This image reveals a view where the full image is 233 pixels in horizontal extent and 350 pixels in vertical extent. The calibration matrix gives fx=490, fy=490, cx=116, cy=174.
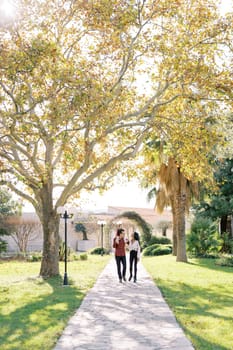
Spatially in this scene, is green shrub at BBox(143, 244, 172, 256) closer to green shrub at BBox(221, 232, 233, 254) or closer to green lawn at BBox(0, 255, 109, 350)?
green shrub at BBox(221, 232, 233, 254)

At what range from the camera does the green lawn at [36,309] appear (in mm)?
7352

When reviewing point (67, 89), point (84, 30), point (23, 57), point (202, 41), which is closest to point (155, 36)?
point (202, 41)

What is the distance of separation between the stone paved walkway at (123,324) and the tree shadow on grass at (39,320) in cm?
21

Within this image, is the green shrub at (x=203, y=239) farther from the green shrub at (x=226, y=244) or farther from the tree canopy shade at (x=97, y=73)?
the tree canopy shade at (x=97, y=73)

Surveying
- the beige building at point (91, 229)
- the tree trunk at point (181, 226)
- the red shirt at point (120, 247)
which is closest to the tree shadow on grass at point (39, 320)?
the red shirt at point (120, 247)

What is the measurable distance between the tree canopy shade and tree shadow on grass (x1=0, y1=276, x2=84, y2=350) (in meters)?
3.96

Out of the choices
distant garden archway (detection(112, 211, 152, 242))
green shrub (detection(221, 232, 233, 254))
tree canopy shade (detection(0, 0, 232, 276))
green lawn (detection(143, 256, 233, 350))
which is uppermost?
tree canopy shade (detection(0, 0, 232, 276))

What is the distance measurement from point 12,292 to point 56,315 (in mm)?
4664

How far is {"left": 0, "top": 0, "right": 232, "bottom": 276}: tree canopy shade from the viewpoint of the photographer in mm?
13062

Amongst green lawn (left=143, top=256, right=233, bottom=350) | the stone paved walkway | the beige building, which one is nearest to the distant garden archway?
the beige building

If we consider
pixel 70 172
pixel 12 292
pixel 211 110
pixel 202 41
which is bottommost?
pixel 12 292

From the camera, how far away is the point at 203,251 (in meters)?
29.9

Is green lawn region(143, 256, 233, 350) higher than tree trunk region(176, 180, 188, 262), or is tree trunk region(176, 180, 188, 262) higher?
tree trunk region(176, 180, 188, 262)

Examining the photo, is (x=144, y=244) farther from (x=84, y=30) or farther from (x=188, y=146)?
(x=84, y=30)
